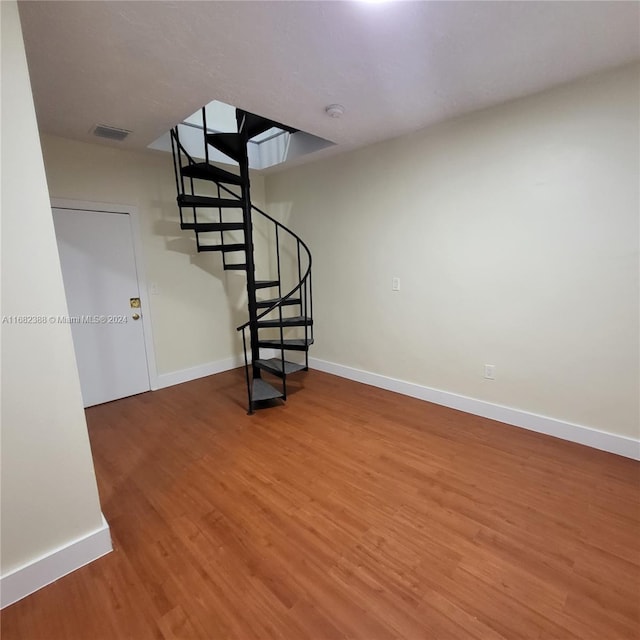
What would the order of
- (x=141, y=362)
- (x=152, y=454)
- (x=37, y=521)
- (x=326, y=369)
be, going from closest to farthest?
1. (x=37, y=521)
2. (x=152, y=454)
3. (x=141, y=362)
4. (x=326, y=369)

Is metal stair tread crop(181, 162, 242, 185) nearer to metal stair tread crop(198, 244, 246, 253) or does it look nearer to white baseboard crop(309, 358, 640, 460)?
metal stair tread crop(198, 244, 246, 253)

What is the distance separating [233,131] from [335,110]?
5.97 feet

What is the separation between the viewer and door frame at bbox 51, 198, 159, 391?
3055 millimetres

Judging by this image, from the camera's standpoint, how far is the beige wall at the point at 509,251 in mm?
2191

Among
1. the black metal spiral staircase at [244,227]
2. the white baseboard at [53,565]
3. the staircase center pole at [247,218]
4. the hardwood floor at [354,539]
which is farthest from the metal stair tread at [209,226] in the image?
the white baseboard at [53,565]

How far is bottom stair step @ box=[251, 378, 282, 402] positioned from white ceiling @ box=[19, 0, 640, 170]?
95.1 inches

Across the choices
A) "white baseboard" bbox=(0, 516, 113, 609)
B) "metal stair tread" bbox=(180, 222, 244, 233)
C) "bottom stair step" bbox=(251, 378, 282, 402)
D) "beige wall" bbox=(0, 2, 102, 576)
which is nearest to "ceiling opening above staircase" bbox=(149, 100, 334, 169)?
"metal stair tread" bbox=(180, 222, 244, 233)

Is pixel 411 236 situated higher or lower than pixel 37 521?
higher

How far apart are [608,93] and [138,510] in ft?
12.8

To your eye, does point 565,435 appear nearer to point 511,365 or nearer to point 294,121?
point 511,365

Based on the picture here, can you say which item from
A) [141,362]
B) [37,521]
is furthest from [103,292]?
[37,521]

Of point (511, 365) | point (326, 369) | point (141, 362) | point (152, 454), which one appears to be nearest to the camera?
point (152, 454)

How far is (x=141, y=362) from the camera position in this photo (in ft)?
11.8

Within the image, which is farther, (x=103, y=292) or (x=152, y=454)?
(x=103, y=292)
